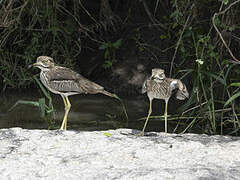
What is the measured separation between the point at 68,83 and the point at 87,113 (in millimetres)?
1805

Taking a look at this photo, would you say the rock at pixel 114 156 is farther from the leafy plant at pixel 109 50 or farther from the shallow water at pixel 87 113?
the leafy plant at pixel 109 50

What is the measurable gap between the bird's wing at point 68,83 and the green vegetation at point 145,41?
1.39ft

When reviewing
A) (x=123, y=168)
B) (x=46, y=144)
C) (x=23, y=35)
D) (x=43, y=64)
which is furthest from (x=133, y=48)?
(x=123, y=168)

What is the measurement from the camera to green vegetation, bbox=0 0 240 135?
5.02 meters

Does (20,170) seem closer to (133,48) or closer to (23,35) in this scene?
(23,35)

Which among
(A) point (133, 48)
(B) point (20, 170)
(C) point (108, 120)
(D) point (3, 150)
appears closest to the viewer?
(B) point (20, 170)

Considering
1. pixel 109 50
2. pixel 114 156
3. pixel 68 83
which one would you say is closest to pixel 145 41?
pixel 109 50

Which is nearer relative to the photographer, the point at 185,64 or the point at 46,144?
the point at 46,144

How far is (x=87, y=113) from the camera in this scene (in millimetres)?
6133

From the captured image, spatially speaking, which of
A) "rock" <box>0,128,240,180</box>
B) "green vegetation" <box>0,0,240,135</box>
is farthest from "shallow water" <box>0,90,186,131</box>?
"rock" <box>0,128,240,180</box>

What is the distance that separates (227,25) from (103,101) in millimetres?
2234

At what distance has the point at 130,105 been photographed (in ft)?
21.2

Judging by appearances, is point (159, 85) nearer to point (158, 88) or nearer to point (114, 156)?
point (158, 88)

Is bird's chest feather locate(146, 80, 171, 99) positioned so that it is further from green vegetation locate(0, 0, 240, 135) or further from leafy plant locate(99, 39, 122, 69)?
leafy plant locate(99, 39, 122, 69)
